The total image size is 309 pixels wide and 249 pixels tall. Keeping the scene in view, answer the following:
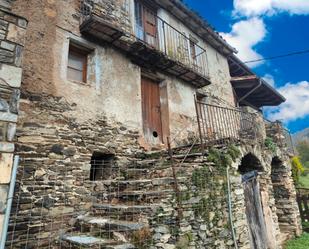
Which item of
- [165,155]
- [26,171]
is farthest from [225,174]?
[26,171]

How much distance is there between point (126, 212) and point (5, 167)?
1786 millimetres

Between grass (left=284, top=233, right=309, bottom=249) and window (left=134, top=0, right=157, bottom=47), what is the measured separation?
7213 mm

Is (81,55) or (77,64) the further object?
(81,55)

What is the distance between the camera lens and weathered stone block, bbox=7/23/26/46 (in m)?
2.87

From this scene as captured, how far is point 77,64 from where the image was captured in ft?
17.6

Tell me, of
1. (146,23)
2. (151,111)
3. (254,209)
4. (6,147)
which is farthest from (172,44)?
(6,147)

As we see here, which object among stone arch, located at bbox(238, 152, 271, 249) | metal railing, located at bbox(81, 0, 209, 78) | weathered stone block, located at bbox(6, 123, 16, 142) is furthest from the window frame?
stone arch, located at bbox(238, 152, 271, 249)

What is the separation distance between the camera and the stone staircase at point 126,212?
306 centimetres

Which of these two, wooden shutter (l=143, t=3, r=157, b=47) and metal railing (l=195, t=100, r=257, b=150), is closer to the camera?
metal railing (l=195, t=100, r=257, b=150)

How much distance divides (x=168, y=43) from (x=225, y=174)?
4.93 metres

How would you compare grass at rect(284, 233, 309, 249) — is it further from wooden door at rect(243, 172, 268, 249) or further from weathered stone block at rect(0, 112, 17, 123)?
weathered stone block at rect(0, 112, 17, 123)

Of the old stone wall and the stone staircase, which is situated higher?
the old stone wall

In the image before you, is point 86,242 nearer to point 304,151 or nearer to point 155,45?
point 155,45

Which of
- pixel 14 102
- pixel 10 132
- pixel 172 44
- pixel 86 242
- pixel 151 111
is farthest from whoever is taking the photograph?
pixel 172 44
